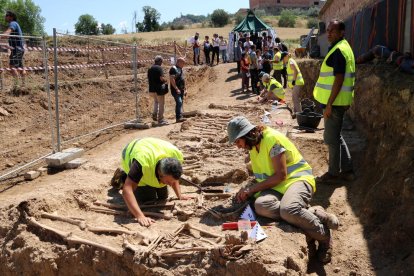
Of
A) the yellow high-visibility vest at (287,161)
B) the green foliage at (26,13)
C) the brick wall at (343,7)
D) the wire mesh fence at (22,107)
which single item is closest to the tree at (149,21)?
the green foliage at (26,13)

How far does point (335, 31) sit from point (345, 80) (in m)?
0.68

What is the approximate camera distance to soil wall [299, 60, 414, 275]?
436 cm

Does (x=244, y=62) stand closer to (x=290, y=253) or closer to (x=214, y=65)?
(x=214, y=65)

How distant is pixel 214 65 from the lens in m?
23.0

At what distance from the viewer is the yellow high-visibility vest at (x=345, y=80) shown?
5602 mm

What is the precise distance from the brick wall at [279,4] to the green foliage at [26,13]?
41108 millimetres

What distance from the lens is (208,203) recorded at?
5.43m

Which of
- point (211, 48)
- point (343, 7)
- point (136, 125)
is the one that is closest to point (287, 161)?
point (136, 125)

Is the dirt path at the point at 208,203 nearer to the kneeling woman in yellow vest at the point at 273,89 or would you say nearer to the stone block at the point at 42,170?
the stone block at the point at 42,170

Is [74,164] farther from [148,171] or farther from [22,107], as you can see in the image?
[22,107]

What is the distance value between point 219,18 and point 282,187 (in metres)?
61.7

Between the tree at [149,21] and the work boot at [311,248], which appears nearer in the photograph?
the work boot at [311,248]

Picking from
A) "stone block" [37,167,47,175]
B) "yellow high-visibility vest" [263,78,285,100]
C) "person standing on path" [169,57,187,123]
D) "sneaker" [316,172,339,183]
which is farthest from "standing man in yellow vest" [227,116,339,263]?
"yellow high-visibility vest" [263,78,285,100]

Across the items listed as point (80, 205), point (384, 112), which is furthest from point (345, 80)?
point (80, 205)
